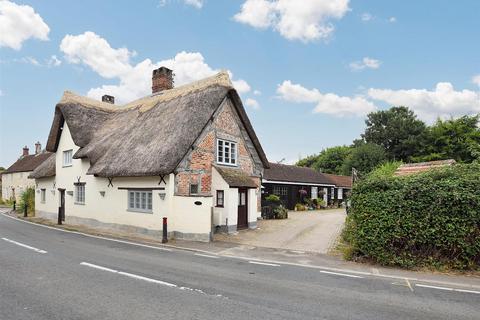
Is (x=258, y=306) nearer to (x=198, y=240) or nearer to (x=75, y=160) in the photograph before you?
(x=198, y=240)

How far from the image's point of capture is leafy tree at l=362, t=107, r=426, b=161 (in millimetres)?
46750

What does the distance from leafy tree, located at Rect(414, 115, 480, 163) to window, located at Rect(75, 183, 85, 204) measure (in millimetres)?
41594

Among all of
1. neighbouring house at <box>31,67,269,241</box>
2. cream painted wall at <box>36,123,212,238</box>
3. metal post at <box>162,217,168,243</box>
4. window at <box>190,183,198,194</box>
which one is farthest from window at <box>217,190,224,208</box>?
metal post at <box>162,217,168,243</box>

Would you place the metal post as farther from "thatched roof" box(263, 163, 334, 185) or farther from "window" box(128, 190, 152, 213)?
"thatched roof" box(263, 163, 334, 185)

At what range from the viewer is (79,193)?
1977cm

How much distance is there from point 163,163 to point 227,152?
4.49 metres

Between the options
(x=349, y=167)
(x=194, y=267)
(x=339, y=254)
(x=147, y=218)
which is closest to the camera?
(x=194, y=267)

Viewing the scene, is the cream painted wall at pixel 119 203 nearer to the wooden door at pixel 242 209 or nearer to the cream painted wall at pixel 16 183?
the wooden door at pixel 242 209

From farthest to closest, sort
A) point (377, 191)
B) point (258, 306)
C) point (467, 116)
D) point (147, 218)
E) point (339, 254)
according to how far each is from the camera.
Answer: point (467, 116) → point (147, 218) → point (339, 254) → point (377, 191) → point (258, 306)

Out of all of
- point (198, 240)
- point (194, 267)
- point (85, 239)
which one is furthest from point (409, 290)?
point (85, 239)

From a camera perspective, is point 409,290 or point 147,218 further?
point 147,218

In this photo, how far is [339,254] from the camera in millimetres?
11062

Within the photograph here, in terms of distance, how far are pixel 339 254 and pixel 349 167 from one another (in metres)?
39.8

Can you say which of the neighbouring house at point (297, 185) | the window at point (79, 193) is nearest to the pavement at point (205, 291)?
the window at point (79, 193)
